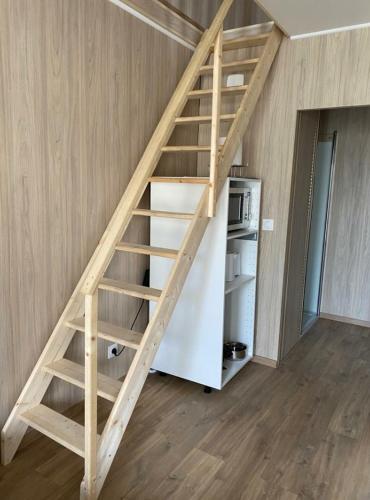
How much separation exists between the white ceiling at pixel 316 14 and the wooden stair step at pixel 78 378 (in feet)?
8.30

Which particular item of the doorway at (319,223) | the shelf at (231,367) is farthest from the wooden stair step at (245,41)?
the shelf at (231,367)

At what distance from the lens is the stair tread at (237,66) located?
2.86 metres

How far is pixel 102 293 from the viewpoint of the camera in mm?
2750

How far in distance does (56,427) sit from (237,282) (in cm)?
169

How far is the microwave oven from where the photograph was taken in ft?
9.70

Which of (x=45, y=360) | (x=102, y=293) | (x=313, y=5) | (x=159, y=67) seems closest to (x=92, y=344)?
(x=45, y=360)

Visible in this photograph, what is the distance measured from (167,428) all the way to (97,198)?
5.15ft

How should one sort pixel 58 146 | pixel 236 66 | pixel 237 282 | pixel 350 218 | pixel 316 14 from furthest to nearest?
pixel 350 218, pixel 237 282, pixel 236 66, pixel 316 14, pixel 58 146

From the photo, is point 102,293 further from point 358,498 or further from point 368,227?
point 368,227

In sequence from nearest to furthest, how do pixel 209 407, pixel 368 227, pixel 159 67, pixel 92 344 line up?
1. pixel 92 344
2. pixel 209 407
3. pixel 159 67
4. pixel 368 227

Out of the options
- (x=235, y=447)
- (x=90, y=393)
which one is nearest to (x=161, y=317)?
(x=90, y=393)

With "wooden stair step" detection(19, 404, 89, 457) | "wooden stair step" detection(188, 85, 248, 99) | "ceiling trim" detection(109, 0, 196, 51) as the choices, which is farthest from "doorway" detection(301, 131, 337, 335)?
"wooden stair step" detection(19, 404, 89, 457)

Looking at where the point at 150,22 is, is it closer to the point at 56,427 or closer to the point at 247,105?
the point at 247,105

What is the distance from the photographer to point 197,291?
9.36 feet
